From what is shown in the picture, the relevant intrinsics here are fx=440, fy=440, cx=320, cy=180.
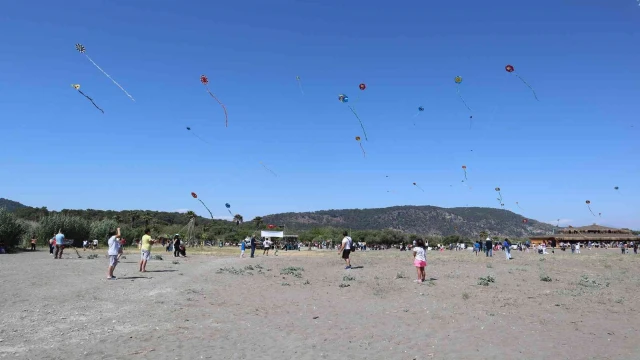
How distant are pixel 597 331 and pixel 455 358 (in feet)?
14.1

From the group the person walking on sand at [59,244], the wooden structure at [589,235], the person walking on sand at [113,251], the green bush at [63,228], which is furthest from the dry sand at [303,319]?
the wooden structure at [589,235]

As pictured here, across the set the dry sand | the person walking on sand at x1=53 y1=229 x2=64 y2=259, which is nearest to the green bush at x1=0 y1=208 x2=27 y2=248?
the person walking on sand at x1=53 y1=229 x2=64 y2=259

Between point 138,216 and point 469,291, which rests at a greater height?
point 138,216

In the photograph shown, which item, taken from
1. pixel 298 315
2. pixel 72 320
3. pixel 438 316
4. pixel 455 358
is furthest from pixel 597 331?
pixel 72 320

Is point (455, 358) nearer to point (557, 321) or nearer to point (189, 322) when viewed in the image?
point (557, 321)

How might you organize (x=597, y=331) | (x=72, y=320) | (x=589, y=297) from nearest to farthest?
(x=72, y=320) → (x=597, y=331) → (x=589, y=297)

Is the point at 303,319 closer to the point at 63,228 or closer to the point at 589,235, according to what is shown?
the point at 63,228

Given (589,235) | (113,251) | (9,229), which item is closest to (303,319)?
(113,251)

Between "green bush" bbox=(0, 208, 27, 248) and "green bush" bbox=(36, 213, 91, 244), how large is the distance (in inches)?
340

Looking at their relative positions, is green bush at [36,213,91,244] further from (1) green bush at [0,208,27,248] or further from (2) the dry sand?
(2) the dry sand

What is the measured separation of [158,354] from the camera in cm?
680

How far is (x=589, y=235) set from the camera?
105 meters

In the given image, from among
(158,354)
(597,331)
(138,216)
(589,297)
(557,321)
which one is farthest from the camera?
(138,216)

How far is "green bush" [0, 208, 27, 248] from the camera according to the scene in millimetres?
34469
